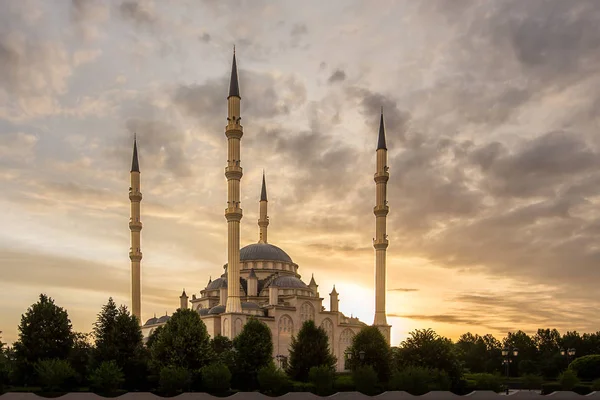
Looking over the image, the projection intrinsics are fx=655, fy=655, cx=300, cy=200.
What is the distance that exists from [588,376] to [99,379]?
36.5 meters

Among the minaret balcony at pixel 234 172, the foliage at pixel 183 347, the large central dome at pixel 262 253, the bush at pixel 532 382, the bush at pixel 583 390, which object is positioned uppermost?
the minaret balcony at pixel 234 172

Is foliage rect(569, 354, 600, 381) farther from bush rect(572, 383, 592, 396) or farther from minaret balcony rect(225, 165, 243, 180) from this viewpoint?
minaret balcony rect(225, 165, 243, 180)

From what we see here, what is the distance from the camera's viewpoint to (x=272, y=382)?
3775cm

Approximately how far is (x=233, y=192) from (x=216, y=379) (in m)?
24.2

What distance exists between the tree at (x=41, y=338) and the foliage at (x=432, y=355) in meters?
21.7

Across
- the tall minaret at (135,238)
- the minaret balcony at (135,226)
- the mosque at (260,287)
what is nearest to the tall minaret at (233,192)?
the mosque at (260,287)

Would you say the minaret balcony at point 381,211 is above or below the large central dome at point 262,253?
above

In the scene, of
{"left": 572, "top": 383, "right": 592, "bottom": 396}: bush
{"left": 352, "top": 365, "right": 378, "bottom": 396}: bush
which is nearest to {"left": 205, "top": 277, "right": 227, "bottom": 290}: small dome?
{"left": 352, "top": 365, "right": 378, "bottom": 396}: bush

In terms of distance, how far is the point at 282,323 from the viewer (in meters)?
65.2

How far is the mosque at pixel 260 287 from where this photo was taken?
191 feet

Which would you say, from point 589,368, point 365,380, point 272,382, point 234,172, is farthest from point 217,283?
point 589,368

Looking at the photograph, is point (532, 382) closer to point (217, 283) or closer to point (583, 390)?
point (583, 390)

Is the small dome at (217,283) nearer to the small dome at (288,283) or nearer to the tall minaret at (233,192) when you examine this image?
the small dome at (288,283)

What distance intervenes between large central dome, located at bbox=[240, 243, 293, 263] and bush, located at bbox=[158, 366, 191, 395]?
4038 centimetres
